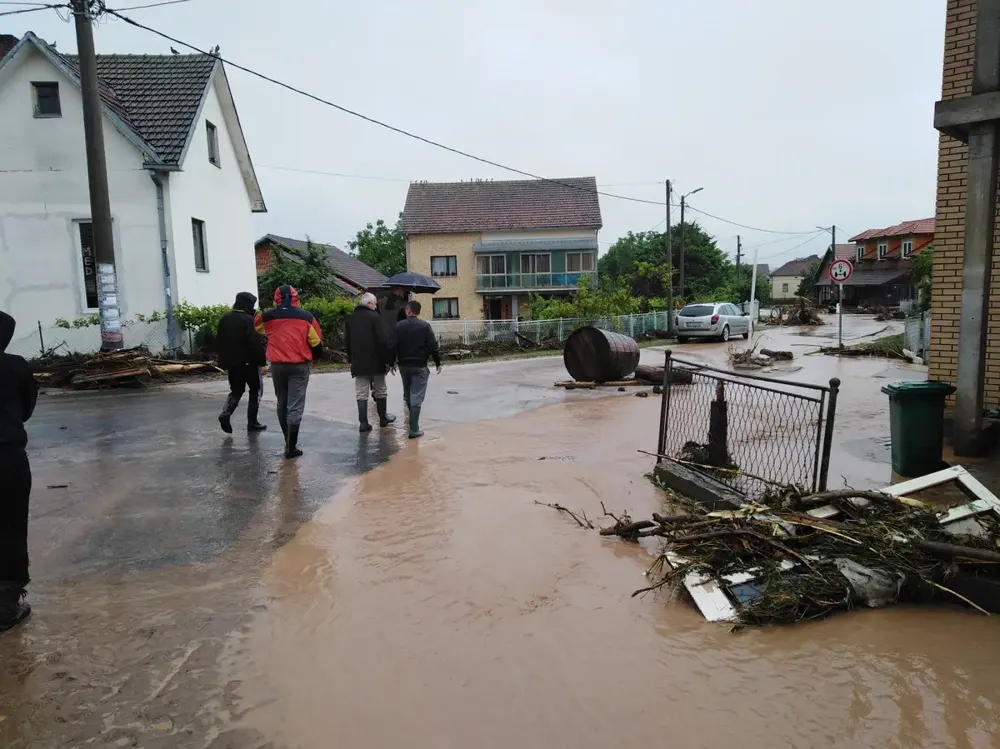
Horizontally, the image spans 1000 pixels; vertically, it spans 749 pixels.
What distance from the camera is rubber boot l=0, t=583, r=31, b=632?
3.62 meters

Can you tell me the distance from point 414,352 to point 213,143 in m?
15.7

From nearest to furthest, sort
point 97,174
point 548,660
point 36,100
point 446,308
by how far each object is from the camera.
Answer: point 548,660
point 97,174
point 36,100
point 446,308

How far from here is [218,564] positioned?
4.47m

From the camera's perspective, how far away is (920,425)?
6.64 meters

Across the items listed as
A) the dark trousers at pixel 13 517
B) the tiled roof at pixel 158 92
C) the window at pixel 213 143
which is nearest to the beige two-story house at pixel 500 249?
the window at pixel 213 143

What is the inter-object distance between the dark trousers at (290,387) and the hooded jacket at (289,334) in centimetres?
7

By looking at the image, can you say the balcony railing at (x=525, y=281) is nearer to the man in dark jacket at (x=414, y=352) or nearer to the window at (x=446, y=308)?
the window at (x=446, y=308)

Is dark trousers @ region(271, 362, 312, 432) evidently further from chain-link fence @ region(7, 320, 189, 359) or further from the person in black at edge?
chain-link fence @ region(7, 320, 189, 359)

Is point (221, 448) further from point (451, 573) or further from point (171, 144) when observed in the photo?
point (171, 144)

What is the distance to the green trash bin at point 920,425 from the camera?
6.62m

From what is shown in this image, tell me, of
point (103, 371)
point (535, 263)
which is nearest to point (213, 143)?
point (103, 371)

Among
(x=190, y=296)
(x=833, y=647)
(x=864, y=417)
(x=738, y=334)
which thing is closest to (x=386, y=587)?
(x=833, y=647)

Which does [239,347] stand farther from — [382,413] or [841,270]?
[841,270]

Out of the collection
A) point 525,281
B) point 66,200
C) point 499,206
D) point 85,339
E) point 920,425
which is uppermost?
point 499,206
